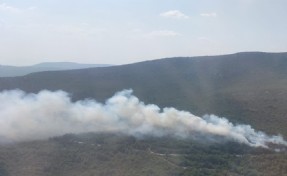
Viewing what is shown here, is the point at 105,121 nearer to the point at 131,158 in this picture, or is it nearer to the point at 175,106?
the point at 175,106

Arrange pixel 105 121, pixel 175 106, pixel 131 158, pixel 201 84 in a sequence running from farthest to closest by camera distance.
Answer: pixel 201 84 → pixel 175 106 → pixel 105 121 → pixel 131 158

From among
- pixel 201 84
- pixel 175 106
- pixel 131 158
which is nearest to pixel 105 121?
pixel 175 106

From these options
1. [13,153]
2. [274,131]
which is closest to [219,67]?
[274,131]

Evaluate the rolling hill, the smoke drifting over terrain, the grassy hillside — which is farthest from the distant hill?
the grassy hillside

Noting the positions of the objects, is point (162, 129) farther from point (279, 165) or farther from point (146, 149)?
point (279, 165)

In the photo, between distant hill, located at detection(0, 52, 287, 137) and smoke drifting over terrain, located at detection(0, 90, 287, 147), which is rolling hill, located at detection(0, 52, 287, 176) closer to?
distant hill, located at detection(0, 52, 287, 137)

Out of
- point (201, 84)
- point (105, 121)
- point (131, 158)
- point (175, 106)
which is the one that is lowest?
point (131, 158)
